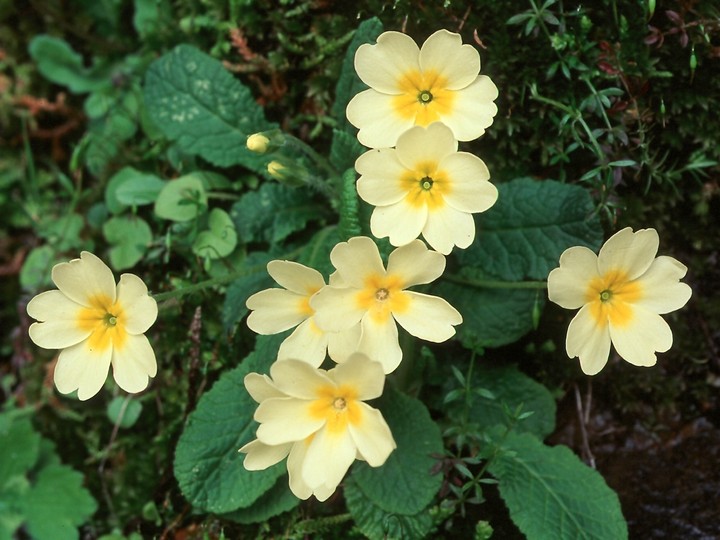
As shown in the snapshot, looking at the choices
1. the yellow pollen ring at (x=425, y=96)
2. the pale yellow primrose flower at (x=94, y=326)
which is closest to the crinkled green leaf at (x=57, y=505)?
the pale yellow primrose flower at (x=94, y=326)

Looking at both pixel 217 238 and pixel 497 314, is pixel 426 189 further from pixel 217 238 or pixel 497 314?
pixel 217 238

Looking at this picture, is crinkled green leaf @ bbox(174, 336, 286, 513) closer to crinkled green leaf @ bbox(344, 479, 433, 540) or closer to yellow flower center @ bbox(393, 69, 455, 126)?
crinkled green leaf @ bbox(344, 479, 433, 540)

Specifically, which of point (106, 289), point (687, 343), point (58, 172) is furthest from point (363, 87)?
point (58, 172)

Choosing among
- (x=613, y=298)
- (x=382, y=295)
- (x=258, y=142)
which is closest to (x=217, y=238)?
(x=258, y=142)

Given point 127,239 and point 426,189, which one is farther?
point 127,239

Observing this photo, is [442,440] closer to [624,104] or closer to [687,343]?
[687,343]
